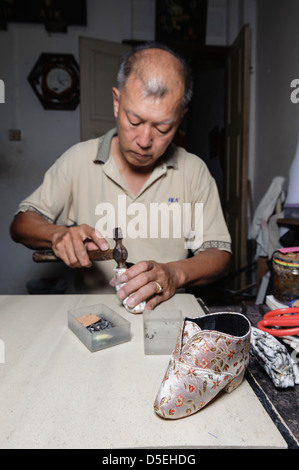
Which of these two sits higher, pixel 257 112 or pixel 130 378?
pixel 257 112

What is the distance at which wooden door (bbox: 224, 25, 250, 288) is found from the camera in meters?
3.67

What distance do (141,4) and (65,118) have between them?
167 centimetres

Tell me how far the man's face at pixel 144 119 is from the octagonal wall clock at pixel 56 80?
2.85 meters

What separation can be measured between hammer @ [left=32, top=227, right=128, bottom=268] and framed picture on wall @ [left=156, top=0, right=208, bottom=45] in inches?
146

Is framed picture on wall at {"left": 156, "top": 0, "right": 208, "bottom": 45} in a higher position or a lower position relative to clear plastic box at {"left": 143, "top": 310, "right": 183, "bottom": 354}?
higher

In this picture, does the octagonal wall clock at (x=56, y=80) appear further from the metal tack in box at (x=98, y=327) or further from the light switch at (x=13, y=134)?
the metal tack in box at (x=98, y=327)

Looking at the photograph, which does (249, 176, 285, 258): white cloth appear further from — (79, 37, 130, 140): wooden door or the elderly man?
(79, 37, 130, 140): wooden door

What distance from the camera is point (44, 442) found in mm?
594

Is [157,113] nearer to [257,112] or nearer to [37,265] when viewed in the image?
[257,112]

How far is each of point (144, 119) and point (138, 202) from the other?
51 centimetres

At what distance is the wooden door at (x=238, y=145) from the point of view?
367 centimetres

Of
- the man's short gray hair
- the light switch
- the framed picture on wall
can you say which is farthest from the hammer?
the framed picture on wall

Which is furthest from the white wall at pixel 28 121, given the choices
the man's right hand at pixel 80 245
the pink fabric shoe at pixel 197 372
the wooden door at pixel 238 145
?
the pink fabric shoe at pixel 197 372
